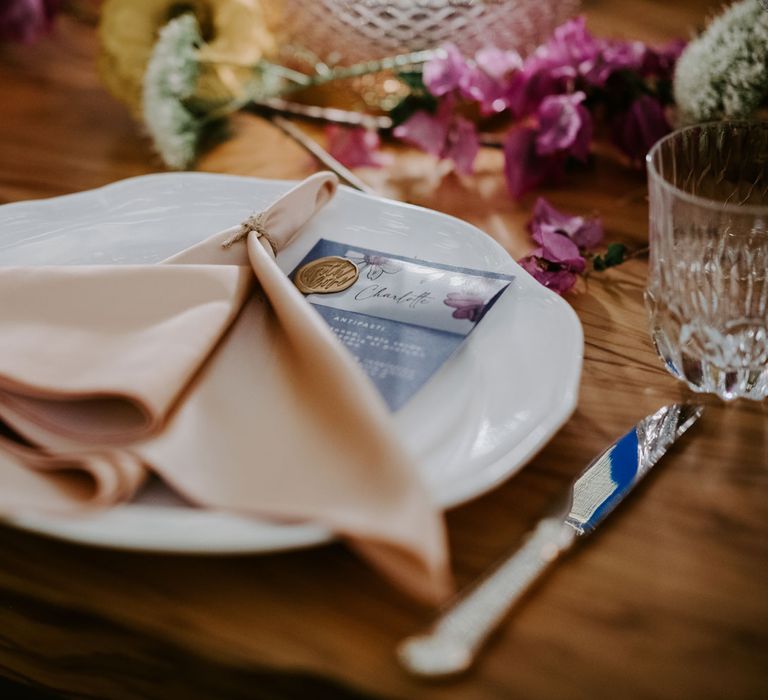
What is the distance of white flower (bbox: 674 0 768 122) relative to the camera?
0.60 meters

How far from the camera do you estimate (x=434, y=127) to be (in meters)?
0.71

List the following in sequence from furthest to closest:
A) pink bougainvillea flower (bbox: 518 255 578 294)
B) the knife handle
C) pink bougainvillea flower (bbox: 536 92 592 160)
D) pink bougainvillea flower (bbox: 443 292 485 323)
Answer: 1. pink bougainvillea flower (bbox: 536 92 592 160)
2. pink bougainvillea flower (bbox: 518 255 578 294)
3. pink bougainvillea flower (bbox: 443 292 485 323)
4. the knife handle

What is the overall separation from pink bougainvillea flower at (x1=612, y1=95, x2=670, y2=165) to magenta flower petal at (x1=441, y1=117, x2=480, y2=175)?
0.42ft

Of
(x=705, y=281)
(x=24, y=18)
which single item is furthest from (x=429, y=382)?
(x=24, y=18)

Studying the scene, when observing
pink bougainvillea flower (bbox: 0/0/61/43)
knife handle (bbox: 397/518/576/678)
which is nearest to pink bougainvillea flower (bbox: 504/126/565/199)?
knife handle (bbox: 397/518/576/678)

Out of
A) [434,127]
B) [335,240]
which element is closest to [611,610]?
[335,240]

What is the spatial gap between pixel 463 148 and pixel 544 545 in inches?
17.0

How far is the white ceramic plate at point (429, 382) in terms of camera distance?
321 millimetres

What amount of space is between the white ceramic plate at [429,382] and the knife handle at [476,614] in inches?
1.5

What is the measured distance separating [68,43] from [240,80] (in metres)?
0.36

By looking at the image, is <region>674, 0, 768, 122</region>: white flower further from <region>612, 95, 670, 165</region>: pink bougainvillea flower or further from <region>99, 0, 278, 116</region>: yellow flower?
<region>99, 0, 278, 116</region>: yellow flower

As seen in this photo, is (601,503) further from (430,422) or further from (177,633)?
(177,633)

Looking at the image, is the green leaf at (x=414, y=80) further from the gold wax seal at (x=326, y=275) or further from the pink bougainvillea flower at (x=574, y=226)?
the gold wax seal at (x=326, y=275)

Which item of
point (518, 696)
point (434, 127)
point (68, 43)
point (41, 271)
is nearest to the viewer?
point (518, 696)
